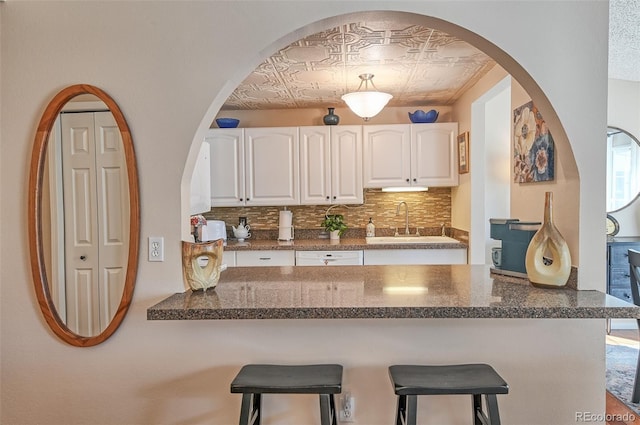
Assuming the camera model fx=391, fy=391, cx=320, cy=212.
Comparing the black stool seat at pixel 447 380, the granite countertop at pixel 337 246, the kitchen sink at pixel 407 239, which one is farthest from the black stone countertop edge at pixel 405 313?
the kitchen sink at pixel 407 239

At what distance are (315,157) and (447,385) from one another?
112 inches

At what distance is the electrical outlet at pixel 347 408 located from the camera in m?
1.80

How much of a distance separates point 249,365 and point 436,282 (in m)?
0.95

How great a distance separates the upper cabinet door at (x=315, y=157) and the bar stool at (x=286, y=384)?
2536mm

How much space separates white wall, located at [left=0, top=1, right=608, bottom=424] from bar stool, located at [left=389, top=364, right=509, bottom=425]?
0.20 m

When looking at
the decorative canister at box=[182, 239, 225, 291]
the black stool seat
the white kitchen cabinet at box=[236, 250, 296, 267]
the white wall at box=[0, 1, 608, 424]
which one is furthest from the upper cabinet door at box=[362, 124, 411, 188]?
the black stool seat

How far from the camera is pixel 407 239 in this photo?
158 inches

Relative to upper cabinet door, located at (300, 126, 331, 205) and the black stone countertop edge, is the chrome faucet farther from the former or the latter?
the black stone countertop edge

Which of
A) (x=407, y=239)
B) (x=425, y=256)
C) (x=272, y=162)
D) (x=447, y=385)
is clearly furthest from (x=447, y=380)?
(x=272, y=162)

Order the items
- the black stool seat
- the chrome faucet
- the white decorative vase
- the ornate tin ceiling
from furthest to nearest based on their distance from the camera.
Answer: the chrome faucet → the ornate tin ceiling → the white decorative vase → the black stool seat

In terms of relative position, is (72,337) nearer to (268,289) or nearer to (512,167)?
(268,289)

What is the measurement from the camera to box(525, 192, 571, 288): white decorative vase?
1720mm

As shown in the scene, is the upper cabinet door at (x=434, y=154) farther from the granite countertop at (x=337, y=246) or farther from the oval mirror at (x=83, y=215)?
the oval mirror at (x=83, y=215)

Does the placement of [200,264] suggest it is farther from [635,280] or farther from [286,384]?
[635,280]
